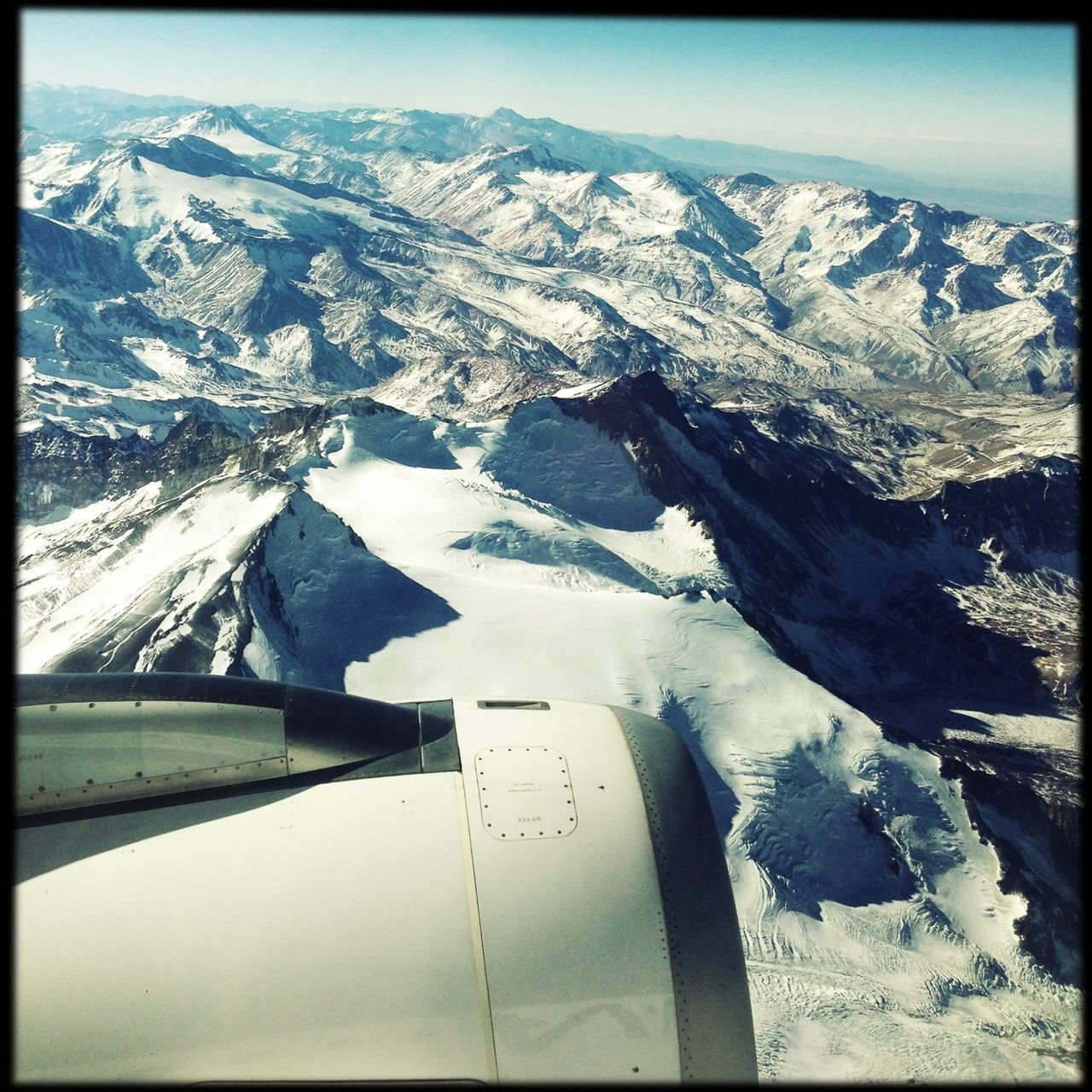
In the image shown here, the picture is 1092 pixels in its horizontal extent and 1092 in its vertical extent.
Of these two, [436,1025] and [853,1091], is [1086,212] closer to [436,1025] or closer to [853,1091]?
[853,1091]

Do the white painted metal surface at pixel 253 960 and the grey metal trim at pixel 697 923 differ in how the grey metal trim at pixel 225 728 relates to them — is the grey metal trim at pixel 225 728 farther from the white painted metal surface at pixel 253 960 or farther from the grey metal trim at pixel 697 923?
the grey metal trim at pixel 697 923

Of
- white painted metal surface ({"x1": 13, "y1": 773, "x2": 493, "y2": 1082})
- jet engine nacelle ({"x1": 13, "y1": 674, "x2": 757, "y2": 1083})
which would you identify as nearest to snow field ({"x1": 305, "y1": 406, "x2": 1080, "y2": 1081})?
jet engine nacelle ({"x1": 13, "y1": 674, "x2": 757, "y2": 1083})

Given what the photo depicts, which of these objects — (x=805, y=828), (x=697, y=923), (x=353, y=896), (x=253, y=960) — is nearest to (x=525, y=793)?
(x=353, y=896)

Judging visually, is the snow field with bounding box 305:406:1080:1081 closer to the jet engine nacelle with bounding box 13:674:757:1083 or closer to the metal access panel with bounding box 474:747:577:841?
the jet engine nacelle with bounding box 13:674:757:1083

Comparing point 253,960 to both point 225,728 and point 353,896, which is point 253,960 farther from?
point 225,728

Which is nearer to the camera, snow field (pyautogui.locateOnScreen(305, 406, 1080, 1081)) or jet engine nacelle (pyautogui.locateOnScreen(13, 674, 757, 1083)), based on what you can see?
jet engine nacelle (pyautogui.locateOnScreen(13, 674, 757, 1083))

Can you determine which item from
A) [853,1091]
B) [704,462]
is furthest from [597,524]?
[853,1091]

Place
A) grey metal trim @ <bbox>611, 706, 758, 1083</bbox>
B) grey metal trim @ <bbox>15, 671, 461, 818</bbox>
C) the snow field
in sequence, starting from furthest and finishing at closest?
the snow field
grey metal trim @ <bbox>15, 671, 461, 818</bbox>
grey metal trim @ <bbox>611, 706, 758, 1083</bbox>
